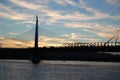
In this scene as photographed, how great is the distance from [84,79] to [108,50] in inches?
2293

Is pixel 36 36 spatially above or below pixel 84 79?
above

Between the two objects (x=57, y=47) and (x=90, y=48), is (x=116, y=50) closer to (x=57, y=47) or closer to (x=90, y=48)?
(x=90, y=48)

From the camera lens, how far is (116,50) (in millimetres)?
142875

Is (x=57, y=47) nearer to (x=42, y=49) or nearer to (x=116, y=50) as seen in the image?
(x=42, y=49)

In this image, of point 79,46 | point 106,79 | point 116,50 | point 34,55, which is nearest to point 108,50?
point 116,50

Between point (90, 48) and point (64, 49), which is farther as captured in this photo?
point (64, 49)

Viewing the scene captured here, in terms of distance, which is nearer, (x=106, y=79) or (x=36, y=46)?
(x=106, y=79)

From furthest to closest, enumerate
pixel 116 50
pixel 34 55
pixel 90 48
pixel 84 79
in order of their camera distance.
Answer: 1. pixel 34 55
2. pixel 90 48
3. pixel 116 50
4. pixel 84 79

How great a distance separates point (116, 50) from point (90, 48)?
529 inches

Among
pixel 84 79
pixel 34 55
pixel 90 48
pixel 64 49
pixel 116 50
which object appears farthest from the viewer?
pixel 34 55

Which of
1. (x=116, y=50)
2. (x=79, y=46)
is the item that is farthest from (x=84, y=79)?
(x=79, y=46)

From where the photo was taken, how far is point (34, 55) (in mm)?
176125

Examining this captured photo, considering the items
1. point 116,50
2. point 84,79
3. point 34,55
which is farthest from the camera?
point 34,55

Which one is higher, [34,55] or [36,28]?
[36,28]
